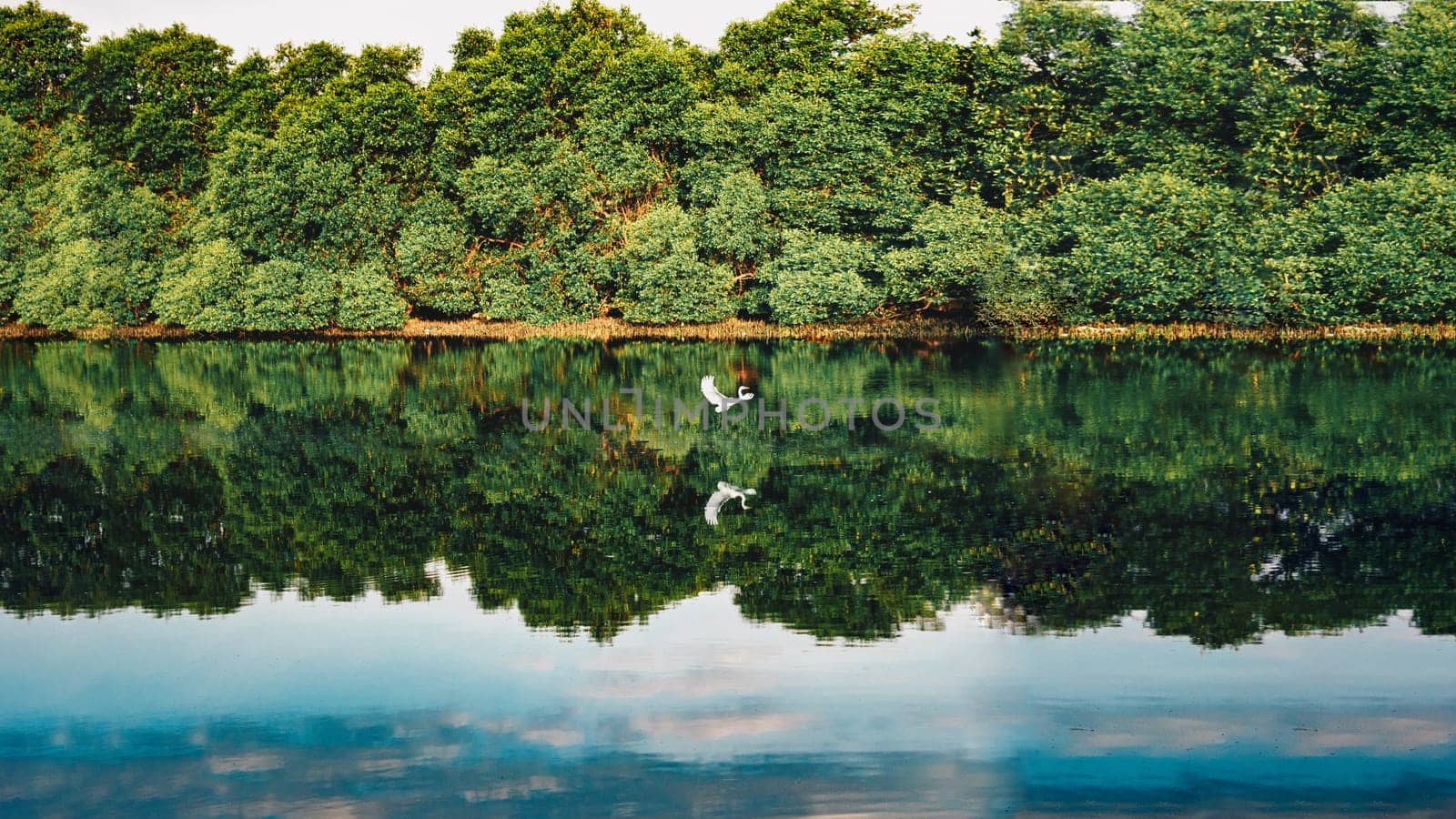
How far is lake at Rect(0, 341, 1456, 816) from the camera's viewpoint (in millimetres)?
11258

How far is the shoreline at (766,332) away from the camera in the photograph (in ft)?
164

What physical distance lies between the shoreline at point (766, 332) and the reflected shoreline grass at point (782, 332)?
3cm

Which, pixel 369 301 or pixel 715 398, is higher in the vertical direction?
pixel 369 301

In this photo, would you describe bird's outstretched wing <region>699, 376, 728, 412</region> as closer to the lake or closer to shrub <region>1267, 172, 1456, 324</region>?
the lake

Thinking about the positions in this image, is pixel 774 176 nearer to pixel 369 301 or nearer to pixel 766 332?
pixel 766 332

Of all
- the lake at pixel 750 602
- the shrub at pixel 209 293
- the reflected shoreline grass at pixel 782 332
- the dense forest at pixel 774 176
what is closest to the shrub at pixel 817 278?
the dense forest at pixel 774 176

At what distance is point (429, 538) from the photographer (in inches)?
785

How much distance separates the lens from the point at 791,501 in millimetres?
22219

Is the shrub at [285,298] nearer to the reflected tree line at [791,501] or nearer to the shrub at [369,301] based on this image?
the shrub at [369,301]

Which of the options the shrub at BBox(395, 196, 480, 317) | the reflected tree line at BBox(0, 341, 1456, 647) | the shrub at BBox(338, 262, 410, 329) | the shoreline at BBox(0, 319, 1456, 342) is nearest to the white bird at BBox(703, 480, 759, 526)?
the reflected tree line at BBox(0, 341, 1456, 647)

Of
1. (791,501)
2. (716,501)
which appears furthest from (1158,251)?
(716,501)

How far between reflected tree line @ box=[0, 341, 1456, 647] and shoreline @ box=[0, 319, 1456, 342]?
10.4m

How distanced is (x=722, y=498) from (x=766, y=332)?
3315 cm

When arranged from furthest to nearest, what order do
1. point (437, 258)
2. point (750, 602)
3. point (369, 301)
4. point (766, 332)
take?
point (437, 258) < point (369, 301) < point (766, 332) < point (750, 602)
